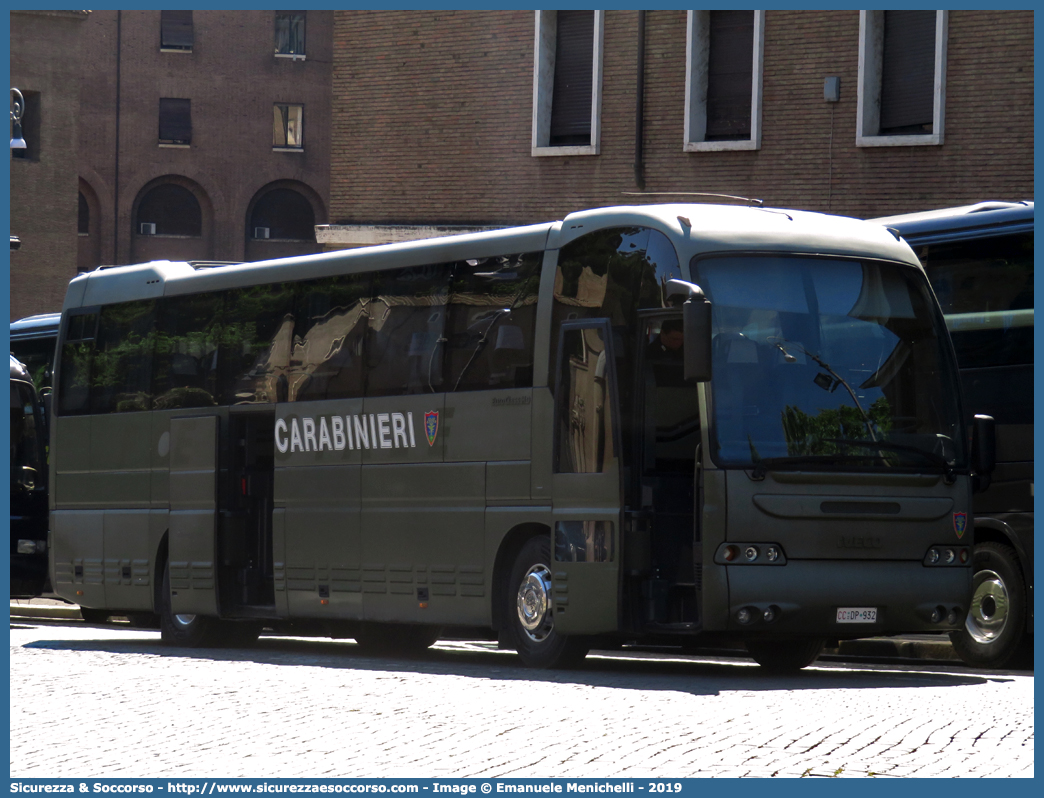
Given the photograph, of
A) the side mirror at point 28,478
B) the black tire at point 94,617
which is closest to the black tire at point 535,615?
the black tire at point 94,617

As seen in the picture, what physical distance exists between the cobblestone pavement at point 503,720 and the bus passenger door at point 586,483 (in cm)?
51

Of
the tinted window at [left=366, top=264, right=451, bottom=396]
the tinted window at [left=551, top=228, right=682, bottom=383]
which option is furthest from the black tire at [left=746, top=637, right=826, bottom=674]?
the tinted window at [left=366, top=264, right=451, bottom=396]

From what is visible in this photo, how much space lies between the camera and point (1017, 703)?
10.6 m

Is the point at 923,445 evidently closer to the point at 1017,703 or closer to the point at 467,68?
the point at 1017,703

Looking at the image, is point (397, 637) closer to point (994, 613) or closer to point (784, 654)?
point (784, 654)

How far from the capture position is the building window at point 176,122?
201 feet

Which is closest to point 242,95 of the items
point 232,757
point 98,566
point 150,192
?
point 150,192

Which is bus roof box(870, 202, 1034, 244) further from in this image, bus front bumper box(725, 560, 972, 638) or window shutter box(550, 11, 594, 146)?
window shutter box(550, 11, 594, 146)

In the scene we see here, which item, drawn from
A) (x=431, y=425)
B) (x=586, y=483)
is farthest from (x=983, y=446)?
(x=431, y=425)

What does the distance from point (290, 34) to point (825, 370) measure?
5226cm

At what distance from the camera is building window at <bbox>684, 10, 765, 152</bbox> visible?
27.0 meters

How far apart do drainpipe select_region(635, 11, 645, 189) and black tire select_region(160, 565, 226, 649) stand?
12.0 m

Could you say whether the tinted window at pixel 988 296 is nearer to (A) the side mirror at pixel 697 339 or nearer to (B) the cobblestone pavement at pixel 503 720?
(B) the cobblestone pavement at pixel 503 720

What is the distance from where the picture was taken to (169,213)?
6194 cm
